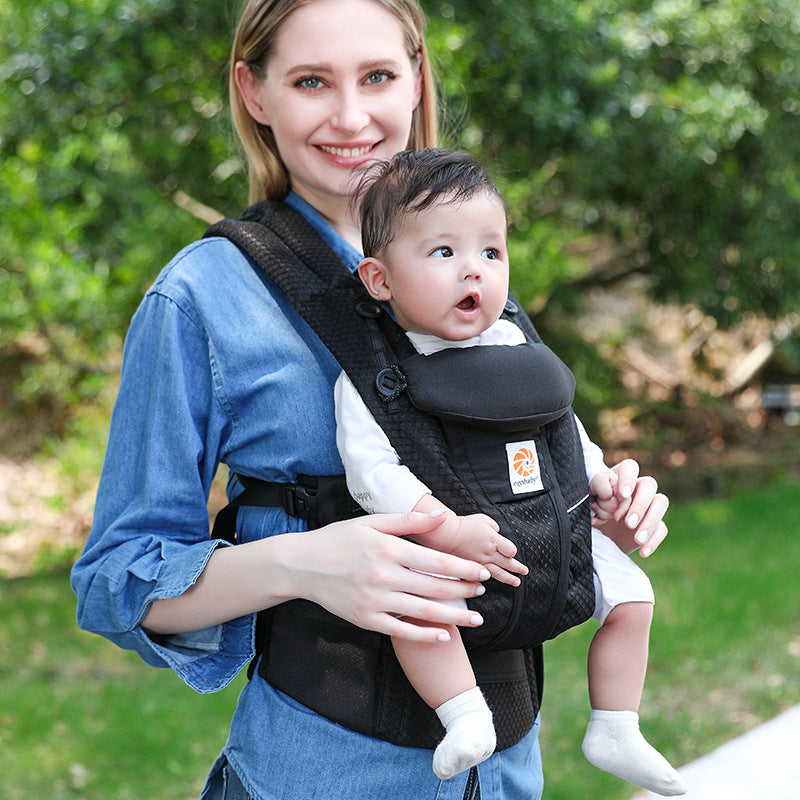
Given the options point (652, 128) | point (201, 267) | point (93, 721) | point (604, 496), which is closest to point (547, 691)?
point (93, 721)

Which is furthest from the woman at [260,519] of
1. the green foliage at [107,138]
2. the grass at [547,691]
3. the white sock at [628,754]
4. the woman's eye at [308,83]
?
the green foliage at [107,138]

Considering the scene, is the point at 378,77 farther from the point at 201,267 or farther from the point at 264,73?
the point at 201,267

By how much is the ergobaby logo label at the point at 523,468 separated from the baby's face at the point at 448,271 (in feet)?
0.62

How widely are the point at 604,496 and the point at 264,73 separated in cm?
91

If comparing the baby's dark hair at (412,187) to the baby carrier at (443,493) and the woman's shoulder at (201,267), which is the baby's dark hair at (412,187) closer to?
the baby carrier at (443,493)

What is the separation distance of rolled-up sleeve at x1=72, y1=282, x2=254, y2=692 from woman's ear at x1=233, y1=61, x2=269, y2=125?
454 mm

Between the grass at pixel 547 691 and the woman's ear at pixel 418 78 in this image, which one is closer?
the woman's ear at pixel 418 78

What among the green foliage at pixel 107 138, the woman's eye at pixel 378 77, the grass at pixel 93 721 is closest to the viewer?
the woman's eye at pixel 378 77

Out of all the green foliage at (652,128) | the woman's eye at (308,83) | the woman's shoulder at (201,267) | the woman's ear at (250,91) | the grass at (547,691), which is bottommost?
the grass at (547,691)

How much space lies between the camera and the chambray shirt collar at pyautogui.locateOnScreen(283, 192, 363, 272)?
5.55ft

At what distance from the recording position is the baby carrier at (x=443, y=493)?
4.61ft

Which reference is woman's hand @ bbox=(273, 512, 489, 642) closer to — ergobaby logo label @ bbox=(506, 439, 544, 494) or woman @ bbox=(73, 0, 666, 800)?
woman @ bbox=(73, 0, 666, 800)

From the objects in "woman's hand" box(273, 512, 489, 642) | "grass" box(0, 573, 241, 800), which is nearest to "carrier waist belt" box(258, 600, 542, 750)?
"woman's hand" box(273, 512, 489, 642)

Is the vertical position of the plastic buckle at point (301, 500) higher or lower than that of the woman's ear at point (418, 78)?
lower
